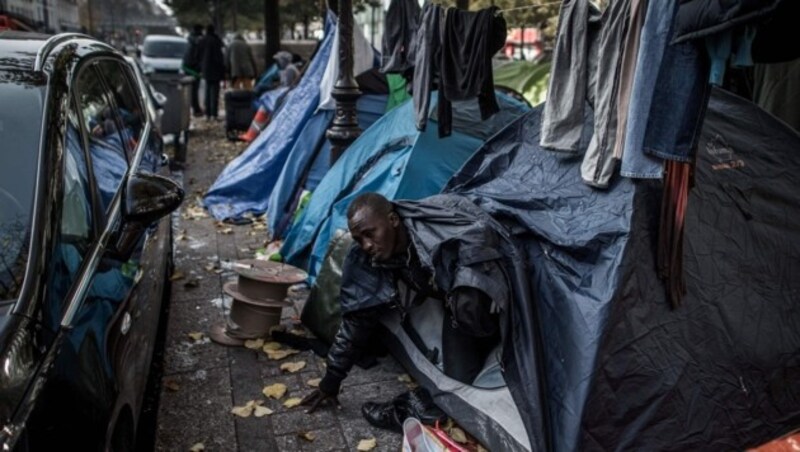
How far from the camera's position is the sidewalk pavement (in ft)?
10.9

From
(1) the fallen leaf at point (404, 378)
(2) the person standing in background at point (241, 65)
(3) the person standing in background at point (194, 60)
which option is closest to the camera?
(1) the fallen leaf at point (404, 378)

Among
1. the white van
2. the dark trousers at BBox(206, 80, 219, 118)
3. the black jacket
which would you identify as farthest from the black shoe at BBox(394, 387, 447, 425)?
the white van

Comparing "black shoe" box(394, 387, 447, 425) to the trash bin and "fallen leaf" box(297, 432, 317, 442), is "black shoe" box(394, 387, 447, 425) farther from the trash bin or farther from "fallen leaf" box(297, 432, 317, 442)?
the trash bin

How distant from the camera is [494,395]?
321 cm

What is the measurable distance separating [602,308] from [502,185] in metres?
1.11

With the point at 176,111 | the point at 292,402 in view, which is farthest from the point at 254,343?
the point at 176,111

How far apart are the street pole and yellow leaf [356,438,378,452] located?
3119mm

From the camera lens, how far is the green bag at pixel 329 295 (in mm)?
4117

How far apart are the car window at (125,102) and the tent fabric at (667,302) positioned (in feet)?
6.42

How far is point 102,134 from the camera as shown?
3.19 metres

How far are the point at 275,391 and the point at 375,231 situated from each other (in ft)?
3.84

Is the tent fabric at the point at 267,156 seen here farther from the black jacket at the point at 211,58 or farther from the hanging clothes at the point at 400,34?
the black jacket at the point at 211,58

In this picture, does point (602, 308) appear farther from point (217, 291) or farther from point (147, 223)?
point (217, 291)

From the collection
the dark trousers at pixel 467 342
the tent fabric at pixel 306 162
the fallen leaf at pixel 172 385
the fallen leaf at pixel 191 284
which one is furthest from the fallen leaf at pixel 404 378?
the tent fabric at pixel 306 162
